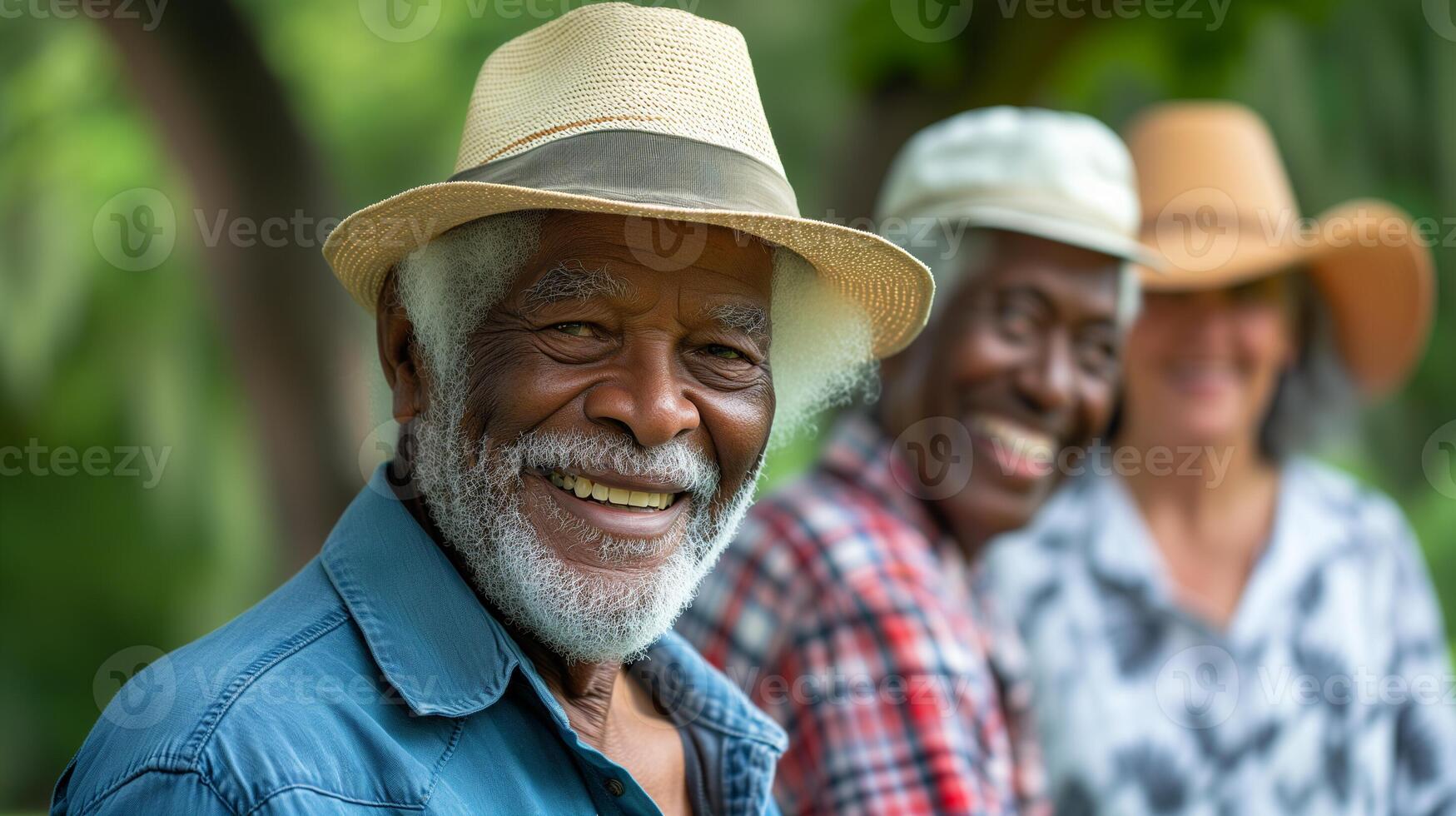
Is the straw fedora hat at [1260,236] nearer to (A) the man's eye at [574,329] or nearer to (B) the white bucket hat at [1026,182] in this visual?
(B) the white bucket hat at [1026,182]

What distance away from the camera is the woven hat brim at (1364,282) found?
13.1 ft

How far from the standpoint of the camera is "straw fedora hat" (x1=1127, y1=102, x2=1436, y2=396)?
401 cm

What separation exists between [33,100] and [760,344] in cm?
491

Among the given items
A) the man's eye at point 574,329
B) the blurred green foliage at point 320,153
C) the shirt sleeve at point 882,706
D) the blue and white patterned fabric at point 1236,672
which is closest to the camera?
the man's eye at point 574,329

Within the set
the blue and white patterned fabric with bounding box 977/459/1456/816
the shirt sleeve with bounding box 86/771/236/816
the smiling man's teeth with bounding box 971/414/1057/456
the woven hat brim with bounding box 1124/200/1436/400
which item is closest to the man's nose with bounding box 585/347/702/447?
the shirt sleeve with bounding box 86/771/236/816

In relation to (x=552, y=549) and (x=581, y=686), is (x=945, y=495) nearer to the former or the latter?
(x=581, y=686)

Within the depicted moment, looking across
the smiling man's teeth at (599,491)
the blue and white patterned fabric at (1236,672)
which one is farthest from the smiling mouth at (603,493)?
the blue and white patterned fabric at (1236,672)

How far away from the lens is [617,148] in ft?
5.98

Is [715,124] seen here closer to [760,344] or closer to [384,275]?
[760,344]

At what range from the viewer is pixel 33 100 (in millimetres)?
5777

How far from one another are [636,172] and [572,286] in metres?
0.17

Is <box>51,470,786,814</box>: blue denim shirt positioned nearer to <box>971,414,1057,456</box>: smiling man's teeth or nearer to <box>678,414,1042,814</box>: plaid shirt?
<box>678,414,1042,814</box>: plaid shirt

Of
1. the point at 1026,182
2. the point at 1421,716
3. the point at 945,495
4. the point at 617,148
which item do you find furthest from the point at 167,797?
the point at 1421,716

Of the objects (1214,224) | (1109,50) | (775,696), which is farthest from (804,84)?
(775,696)
